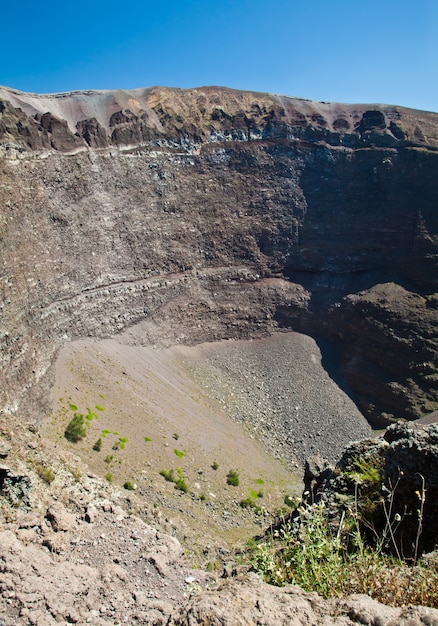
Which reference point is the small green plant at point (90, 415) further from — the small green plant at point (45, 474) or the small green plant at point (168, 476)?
the small green plant at point (45, 474)

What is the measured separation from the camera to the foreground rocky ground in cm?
523

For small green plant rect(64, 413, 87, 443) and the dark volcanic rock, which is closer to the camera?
the dark volcanic rock

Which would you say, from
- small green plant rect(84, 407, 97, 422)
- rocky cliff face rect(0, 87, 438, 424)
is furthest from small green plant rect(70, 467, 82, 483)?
rocky cliff face rect(0, 87, 438, 424)

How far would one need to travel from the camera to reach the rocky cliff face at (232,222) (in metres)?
37.3

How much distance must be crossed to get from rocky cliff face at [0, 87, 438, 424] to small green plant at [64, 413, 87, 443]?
7.20m

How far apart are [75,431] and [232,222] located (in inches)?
1195

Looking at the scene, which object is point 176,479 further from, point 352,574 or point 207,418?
point 352,574

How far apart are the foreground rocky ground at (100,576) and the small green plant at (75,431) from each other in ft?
36.3

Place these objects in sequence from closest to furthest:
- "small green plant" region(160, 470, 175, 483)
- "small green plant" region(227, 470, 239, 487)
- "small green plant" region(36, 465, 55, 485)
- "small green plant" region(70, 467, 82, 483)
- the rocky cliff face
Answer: "small green plant" region(36, 465, 55, 485) → "small green plant" region(70, 467, 82, 483) → "small green plant" region(160, 470, 175, 483) → "small green plant" region(227, 470, 239, 487) → the rocky cliff face

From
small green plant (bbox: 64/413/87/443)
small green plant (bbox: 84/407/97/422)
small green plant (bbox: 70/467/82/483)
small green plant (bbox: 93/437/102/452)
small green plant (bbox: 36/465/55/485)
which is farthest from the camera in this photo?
small green plant (bbox: 84/407/97/422)

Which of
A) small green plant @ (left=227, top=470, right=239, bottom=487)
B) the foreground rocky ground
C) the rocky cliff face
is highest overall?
the rocky cliff face

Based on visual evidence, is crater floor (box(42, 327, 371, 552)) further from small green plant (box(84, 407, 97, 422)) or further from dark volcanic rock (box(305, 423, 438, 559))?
dark volcanic rock (box(305, 423, 438, 559))

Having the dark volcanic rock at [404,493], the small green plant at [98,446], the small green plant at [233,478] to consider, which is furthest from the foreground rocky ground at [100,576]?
the small green plant at [233,478]

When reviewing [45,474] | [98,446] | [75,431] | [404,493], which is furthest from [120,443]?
[404,493]
